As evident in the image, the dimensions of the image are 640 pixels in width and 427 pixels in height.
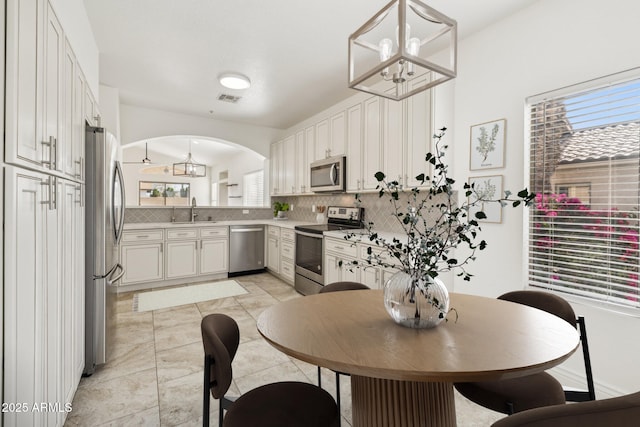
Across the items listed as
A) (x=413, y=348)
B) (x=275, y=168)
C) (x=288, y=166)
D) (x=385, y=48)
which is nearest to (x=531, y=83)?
(x=385, y=48)

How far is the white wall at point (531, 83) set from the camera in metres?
1.77

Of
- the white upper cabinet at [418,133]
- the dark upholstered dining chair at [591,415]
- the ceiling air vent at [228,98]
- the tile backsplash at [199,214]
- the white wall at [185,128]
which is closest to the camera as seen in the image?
the dark upholstered dining chair at [591,415]

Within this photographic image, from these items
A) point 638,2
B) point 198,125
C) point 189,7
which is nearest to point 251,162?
point 198,125

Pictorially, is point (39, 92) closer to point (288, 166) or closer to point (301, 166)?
point (301, 166)

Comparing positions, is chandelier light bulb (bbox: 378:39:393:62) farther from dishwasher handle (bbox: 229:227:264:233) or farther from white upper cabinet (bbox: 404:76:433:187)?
dishwasher handle (bbox: 229:227:264:233)

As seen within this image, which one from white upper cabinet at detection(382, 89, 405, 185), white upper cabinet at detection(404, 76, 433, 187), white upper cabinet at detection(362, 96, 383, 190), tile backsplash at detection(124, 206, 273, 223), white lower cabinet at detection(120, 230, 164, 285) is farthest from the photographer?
tile backsplash at detection(124, 206, 273, 223)

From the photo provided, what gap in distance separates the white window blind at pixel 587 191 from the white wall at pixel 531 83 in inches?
3.8

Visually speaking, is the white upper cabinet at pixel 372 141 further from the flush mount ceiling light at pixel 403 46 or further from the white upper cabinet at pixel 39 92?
the white upper cabinet at pixel 39 92

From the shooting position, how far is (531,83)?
2148 mm

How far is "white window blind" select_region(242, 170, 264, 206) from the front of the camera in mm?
7259

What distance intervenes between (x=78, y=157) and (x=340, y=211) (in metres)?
3.00

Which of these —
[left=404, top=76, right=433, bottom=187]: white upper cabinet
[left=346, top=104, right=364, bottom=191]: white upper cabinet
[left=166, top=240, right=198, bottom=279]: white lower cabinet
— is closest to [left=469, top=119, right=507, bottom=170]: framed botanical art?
[left=404, top=76, right=433, bottom=187]: white upper cabinet

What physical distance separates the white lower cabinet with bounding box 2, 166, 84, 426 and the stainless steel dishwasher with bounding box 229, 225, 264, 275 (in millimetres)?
3126

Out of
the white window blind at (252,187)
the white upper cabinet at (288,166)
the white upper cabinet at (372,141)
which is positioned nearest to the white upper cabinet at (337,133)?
the white upper cabinet at (372,141)
